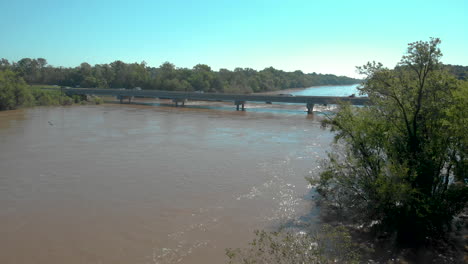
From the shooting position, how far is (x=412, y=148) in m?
12.8

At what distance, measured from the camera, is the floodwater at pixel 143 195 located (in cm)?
1239

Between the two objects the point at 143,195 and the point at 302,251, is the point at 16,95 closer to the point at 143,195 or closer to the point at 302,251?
the point at 143,195

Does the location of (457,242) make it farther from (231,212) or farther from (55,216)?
(55,216)

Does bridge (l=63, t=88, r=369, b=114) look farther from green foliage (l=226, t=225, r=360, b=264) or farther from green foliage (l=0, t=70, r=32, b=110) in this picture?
green foliage (l=226, t=225, r=360, b=264)

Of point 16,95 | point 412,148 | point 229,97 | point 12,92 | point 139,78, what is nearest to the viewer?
point 412,148

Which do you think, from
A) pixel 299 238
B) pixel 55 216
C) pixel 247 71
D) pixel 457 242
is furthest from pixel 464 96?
pixel 247 71

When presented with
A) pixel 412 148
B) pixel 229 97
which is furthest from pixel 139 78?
pixel 412 148

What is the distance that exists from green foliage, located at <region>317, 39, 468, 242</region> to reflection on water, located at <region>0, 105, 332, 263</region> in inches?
158

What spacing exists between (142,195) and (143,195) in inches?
2.0

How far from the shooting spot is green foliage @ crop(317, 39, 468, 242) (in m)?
11.7

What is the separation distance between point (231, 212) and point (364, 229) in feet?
19.1

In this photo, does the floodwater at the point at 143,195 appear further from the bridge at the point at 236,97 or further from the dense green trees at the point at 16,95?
the dense green trees at the point at 16,95

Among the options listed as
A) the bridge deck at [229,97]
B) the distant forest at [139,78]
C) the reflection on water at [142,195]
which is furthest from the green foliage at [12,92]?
the distant forest at [139,78]

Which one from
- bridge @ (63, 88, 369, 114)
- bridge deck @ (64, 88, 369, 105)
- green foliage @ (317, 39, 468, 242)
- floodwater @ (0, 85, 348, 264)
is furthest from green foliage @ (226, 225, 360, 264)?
bridge deck @ (64, 88, 369, 105)
